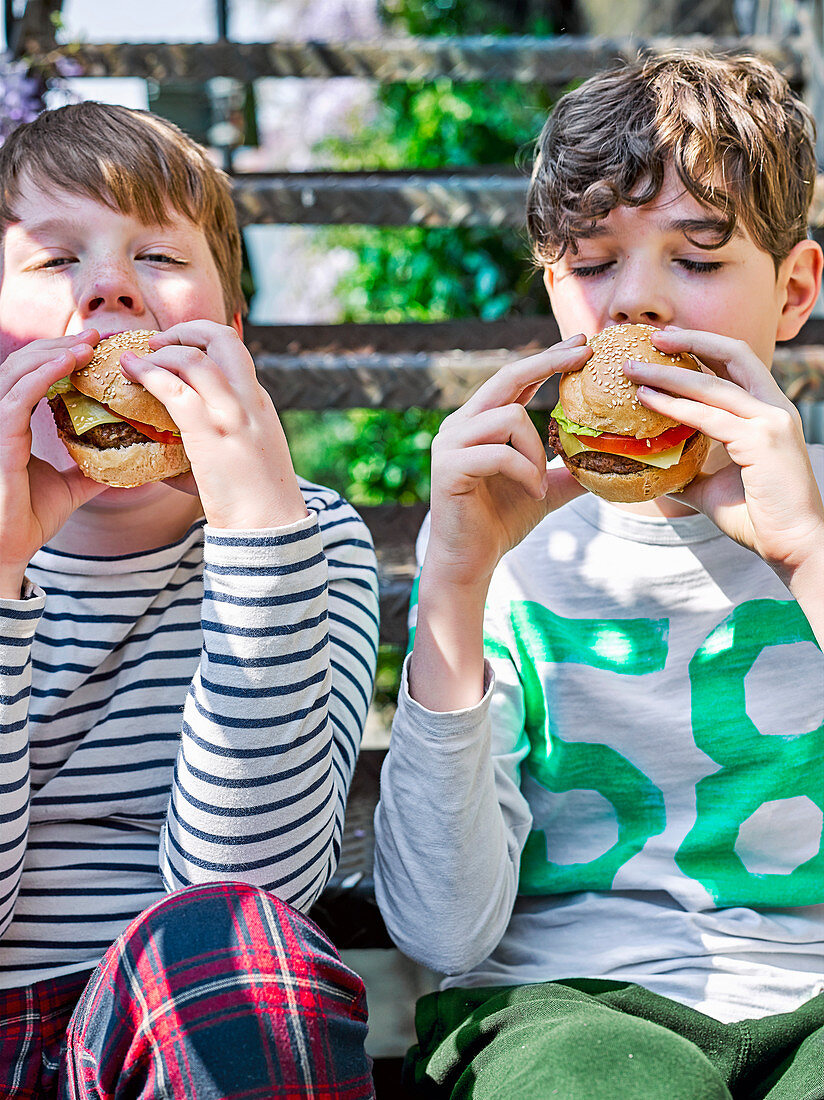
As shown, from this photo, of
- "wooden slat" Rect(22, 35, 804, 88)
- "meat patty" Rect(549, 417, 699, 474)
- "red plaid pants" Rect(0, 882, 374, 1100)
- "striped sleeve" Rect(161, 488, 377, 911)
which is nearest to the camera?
"red plaid pants" Rect(0, 882, 374, 1100)

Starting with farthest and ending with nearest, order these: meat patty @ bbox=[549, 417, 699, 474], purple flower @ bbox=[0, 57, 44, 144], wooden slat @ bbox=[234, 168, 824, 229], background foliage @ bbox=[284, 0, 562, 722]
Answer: background foliage @ bbox=[284, 0, 562, 722] → wooden slat @ bbox=[234, 168, 824, 229] → purple flower @ bbox=[0, 57, 44, 144] → meat patty @ bbox=[549, 417, 699, 474]

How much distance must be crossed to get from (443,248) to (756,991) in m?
4.31

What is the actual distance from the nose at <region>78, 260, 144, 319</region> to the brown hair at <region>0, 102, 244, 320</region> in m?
0.11

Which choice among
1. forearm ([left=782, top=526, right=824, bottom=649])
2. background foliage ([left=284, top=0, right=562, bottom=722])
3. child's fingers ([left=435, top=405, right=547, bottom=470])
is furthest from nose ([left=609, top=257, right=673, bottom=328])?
background foliage ([left=284, top=0, right=562, bottom=722])

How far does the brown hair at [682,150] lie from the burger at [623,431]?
232 mm

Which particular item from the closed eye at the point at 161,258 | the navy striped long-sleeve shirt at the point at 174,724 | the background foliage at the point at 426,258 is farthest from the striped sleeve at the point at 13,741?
the background foliage at the point at 426,258

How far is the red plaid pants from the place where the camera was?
106 cm

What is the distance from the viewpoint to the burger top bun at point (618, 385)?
4.81 feet

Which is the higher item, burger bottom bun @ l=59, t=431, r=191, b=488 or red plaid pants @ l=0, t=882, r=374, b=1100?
burger bottom bun @ l=59, t=431, r=191, b=488

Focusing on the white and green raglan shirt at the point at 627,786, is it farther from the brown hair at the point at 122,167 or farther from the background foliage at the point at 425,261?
the background foliage at the point at 425,261

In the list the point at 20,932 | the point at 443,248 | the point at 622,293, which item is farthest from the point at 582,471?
the point at 443,248

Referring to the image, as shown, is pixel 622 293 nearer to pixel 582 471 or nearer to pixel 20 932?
pixel 582 471

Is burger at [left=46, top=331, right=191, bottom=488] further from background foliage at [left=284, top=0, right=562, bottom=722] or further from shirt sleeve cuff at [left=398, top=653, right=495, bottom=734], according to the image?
background foliage at [left=284, top=0, right=562, bottom=722]

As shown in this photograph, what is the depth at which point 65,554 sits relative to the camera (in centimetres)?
167
